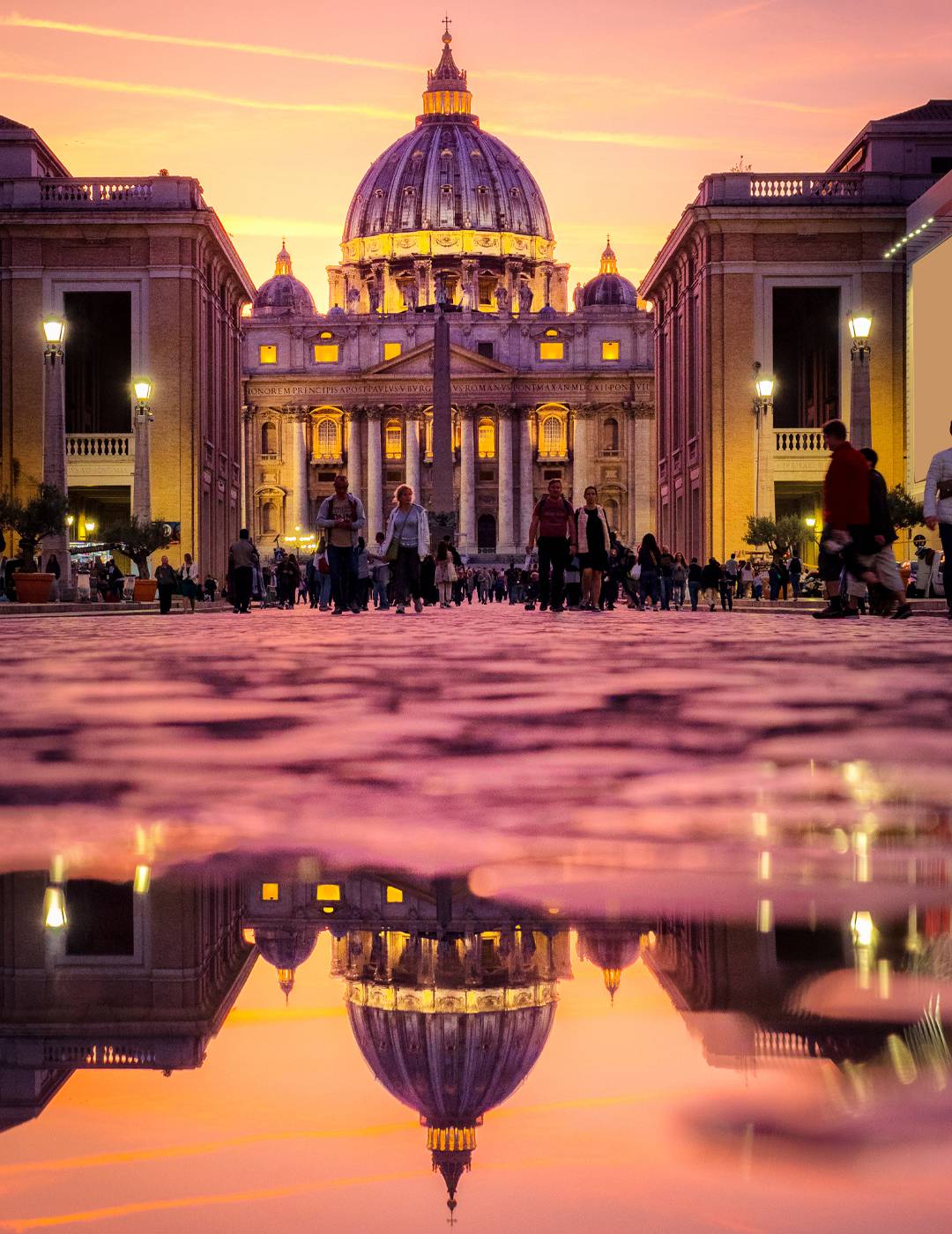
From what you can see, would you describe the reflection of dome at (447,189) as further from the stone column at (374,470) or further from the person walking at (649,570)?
the person walking at (649,570)

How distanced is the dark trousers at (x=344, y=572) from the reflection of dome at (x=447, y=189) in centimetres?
12678

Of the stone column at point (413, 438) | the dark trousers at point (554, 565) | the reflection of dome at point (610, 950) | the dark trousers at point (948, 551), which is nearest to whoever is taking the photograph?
the reflection of dome at point (610, 950)

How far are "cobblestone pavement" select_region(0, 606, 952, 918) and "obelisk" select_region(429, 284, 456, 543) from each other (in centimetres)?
4941

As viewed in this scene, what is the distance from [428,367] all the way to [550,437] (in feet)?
30.6

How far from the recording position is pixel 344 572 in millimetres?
26953

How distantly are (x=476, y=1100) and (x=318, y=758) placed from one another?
12.8ft

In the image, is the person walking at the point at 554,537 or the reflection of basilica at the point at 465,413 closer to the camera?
the person walking at the point at 554,537

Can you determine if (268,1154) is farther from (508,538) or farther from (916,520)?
(508,538)

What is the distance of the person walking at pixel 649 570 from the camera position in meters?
38.4

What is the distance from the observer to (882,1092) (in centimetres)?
190

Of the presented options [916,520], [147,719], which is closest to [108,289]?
[916,520]

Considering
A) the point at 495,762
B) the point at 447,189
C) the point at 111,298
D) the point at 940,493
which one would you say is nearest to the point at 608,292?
the point at 447,189

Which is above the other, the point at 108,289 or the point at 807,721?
the point at 108,289

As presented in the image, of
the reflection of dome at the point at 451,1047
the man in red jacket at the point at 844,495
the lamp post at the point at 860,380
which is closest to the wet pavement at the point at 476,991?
the reflection of dome at the point at 451,1047
